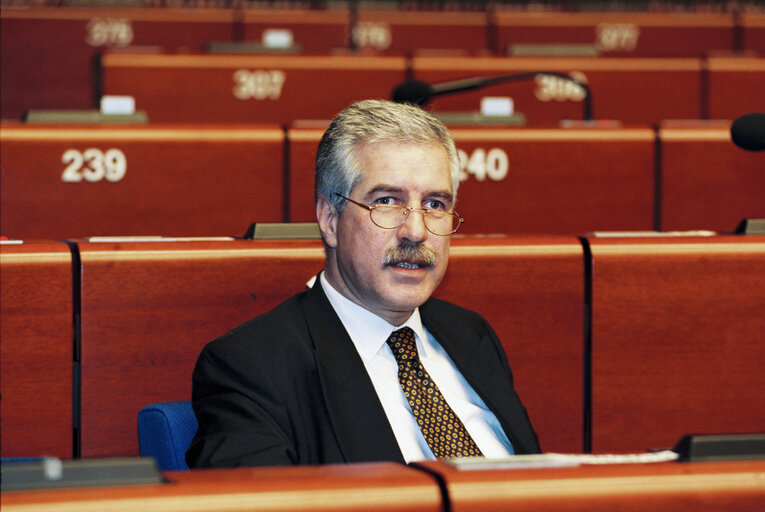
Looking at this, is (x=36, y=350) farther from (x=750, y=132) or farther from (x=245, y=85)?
(x=245, y=85)

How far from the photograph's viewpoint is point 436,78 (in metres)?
3.64

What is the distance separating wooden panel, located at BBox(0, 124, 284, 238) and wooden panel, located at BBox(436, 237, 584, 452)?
26.2 inches

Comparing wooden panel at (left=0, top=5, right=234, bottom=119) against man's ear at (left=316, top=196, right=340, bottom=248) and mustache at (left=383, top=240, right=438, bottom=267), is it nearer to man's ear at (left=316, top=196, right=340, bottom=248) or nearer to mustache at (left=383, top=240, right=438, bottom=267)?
man's ear at (left=316, top=196, right=340, bottom=248)

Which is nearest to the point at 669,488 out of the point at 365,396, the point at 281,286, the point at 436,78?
the point at 365,396

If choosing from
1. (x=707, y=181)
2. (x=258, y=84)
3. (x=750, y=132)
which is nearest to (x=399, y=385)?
(x=750, y=132)

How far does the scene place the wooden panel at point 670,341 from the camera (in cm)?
180

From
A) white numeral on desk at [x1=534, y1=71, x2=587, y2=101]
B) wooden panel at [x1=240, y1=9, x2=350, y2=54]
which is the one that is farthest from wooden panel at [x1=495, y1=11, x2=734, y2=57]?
white numeral on desk at [x1=534, y1=71, x2=587, y2=101]

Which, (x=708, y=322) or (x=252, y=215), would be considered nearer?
(x=708, y=322)

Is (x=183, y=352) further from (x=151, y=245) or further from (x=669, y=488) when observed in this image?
(x=669, y=488)

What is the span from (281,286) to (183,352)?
0.62 ft

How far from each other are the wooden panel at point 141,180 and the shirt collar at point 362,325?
80 cm

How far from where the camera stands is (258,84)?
3527 mm

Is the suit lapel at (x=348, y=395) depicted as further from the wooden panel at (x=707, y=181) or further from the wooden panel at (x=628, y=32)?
the wooden panel at (x=628, y=32)

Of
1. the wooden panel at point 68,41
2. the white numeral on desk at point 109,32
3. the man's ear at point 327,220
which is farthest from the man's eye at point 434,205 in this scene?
the white numeral on desk at point 109,32
